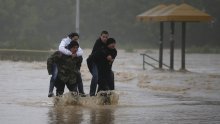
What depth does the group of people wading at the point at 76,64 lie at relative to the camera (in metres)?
15.6

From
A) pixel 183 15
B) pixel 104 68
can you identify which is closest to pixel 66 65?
pixel 104 68

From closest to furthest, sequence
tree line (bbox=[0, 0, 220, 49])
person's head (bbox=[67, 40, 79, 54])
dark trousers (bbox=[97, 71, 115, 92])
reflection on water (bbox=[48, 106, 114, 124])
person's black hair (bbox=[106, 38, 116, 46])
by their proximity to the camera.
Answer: reflection on water (bbox=[48, 106, 114, 124])
person's head (bbox=[67, 40, 79, 54])
person's black hair (bbox=[106, 38, 116, 46])
dark trousers (bbox=[97, 71, 115, 92])
tree line (bbox=[0, 0, 220, 49])

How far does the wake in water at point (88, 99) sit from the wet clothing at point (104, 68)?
0.17m

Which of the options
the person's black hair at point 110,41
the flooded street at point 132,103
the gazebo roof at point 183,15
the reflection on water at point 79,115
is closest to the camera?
the reflection on water at point 79,115

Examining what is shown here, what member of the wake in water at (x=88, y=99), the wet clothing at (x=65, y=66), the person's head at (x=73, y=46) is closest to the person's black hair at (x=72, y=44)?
the person's head at (x=73, y=46)

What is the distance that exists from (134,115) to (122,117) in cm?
47

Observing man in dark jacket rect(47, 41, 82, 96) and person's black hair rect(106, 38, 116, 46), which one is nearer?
man in dark jacket rect(47, 41, 82, 96)

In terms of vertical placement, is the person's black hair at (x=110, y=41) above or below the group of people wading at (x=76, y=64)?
above

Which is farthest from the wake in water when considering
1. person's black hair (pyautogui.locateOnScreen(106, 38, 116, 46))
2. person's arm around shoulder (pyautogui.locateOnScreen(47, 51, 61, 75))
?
person's black hair (pyautogui.locateOnScreen(106, 38, 116, 46))

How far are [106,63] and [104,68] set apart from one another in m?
0.13

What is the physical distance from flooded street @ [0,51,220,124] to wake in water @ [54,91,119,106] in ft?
0.67

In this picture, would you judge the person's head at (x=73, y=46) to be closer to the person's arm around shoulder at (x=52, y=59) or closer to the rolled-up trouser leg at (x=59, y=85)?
the person's arm around shoulder at (x=52, y=59)

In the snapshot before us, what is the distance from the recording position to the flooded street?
44.3 ft

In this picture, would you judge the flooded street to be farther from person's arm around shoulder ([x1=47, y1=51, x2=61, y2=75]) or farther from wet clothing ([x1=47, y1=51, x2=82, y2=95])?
person's arm around shoulder ([x1=47, y1=51, x2=61, y2=75])
